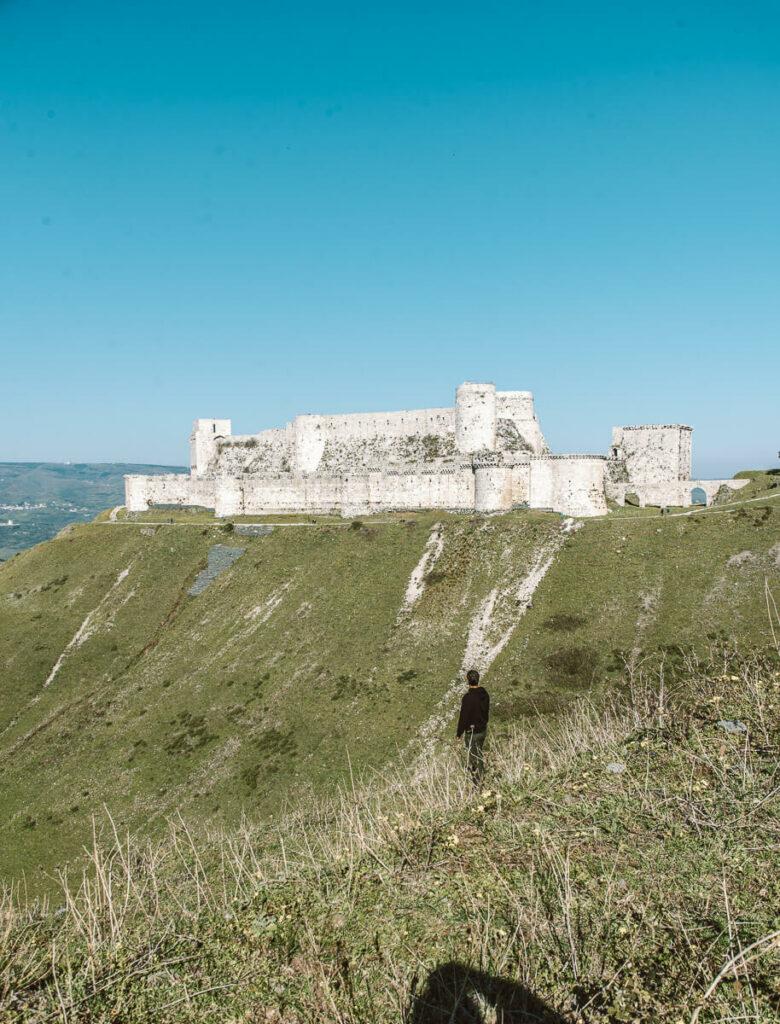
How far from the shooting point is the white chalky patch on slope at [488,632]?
3816cm

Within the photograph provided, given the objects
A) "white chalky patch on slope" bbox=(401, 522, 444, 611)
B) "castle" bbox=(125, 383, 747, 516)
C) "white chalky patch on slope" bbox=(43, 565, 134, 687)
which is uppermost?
"castle" bbox=(125, 383, 747, 516)

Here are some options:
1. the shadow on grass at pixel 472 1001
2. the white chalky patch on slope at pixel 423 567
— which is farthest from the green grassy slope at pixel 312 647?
the shadow on grass at pixel 472 1001

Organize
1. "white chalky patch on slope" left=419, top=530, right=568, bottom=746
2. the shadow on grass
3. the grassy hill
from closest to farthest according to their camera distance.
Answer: the shadow on grass, the grassy hill, "white chalky patch on slope" left=419, top=530, right=568, bottom=746

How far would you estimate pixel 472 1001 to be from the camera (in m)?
7.62

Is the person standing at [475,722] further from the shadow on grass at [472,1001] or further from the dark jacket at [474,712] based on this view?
the shadow on grass at [472,1001]

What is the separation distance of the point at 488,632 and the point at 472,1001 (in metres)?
38.5

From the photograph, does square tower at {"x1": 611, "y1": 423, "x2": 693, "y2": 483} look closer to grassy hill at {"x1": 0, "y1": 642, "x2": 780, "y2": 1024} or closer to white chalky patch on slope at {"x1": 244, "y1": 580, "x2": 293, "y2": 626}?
white chalky patch on slope at {"x1": 244, "y1": 580, "x2": 293, "y2": 626}

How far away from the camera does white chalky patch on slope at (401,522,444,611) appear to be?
171ft

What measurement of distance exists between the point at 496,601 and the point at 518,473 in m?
19.4

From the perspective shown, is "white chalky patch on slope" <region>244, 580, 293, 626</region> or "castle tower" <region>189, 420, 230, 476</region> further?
"castle tower" <region>189, 420, 230, 476</region>

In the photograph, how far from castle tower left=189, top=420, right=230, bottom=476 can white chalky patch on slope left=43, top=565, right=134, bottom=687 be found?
87.5 ft

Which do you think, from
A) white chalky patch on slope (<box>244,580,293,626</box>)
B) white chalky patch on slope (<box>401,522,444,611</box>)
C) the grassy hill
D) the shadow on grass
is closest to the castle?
white chalky patch on slope (<box>401,522,444,611</box>)

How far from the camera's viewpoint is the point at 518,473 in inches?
2534

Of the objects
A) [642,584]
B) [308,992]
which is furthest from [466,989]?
[642,584]
